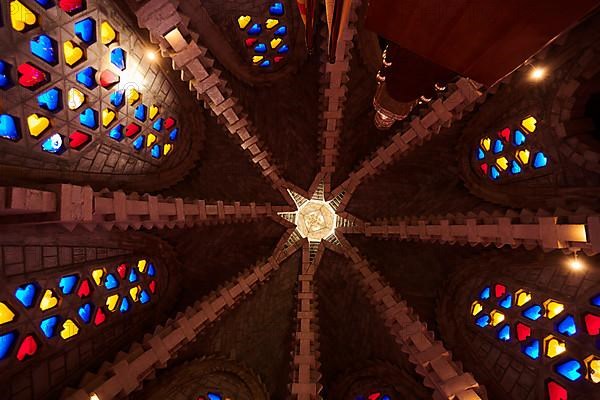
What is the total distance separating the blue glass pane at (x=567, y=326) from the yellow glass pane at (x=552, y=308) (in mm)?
202

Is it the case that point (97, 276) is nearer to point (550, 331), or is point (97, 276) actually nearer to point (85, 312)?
point (85, 312)

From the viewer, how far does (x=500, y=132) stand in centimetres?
929

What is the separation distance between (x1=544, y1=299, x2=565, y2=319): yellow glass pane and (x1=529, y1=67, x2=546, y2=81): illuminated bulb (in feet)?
Answer: 16.3

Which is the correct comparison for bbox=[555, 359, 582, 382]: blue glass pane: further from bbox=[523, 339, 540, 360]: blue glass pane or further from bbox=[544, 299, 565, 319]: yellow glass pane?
bbox=[544, 299, 565, 319]: yellow glass pane

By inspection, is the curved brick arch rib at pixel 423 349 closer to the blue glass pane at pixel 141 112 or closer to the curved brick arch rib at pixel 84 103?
the curved brick arch rib at pixel 84 103

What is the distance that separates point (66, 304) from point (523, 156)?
427 inches

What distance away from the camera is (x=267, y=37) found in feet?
31.6

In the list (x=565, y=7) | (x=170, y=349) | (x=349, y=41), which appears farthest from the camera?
(x=349, y=41)

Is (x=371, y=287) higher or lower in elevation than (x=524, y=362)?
higher

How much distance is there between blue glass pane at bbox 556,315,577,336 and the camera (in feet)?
21.2

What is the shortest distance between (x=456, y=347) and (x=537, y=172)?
5083 millimetres

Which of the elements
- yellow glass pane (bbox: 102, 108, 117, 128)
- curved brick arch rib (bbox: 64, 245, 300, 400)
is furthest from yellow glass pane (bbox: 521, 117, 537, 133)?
yellow glass pane (bbox: 102, 108, 117, 128)

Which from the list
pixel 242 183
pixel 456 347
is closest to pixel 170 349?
pixel 242 183

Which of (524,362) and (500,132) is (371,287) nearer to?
(524,362)
